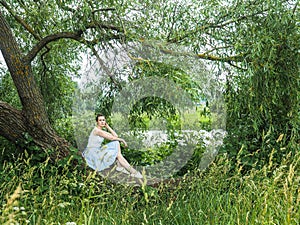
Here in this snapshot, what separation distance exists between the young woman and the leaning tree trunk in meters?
0.29

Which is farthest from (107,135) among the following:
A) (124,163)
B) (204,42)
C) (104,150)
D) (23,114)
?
(204,42)

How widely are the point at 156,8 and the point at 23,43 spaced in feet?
6.91

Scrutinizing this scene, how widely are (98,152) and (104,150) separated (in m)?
0.06

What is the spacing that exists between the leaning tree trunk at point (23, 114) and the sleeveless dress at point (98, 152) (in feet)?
0.80

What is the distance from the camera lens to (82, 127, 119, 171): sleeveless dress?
12.7ft

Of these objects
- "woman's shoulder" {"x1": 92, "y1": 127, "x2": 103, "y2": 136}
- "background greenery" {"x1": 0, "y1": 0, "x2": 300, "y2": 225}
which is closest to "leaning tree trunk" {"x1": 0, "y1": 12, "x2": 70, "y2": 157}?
"background greenery" {"x1": 0, "y1": 0, "x2": 300, "y2": 225}

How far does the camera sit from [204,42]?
4027 mm

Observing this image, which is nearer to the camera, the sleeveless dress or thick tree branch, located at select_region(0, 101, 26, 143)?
the sleeveless dress

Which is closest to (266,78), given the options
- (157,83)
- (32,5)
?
(157,83)

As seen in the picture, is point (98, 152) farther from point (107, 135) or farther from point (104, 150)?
point (107, 135)

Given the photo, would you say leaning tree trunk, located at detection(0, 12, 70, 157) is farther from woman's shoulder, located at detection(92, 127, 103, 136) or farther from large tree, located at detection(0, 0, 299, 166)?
woman's shoulder, located at detection(92, 127, 103, 136)

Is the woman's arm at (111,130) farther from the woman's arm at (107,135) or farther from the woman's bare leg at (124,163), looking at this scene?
the woman's bare leg at (124,163)

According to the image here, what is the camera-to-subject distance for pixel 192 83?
3.64 metres

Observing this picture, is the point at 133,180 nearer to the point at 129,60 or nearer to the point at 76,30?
the point at 129,60
